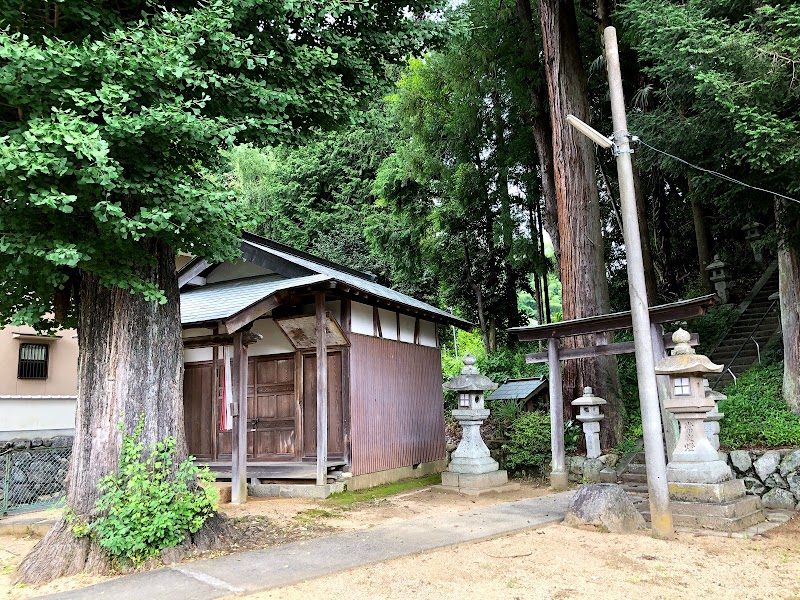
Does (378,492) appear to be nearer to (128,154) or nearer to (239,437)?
(239,437)

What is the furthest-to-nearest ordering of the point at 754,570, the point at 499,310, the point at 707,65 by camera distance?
the point at 499,310 → the point at 707,65 → the point at 754,570

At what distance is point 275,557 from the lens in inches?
233

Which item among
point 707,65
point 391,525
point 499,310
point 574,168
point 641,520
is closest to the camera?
point 641,520

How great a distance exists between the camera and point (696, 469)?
720cm

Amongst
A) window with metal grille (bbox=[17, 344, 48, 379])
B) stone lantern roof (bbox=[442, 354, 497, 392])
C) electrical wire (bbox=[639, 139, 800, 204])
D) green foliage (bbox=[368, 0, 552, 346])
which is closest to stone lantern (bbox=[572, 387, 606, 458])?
stone lantern roof (bbox=[442, 354, 497, 392])

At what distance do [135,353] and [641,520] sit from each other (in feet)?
20.4

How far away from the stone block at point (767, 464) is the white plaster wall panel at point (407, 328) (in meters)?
6.91

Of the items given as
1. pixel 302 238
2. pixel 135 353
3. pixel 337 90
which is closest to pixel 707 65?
pixel 337 90

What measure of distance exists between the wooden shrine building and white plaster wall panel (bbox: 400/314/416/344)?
40mm

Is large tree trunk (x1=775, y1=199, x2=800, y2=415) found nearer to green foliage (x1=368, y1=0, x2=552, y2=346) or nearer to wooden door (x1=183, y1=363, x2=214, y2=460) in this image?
green foliage (x1=368, y1=0, x2=552, y2=346)

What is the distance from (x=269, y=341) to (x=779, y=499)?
9296 millimetres

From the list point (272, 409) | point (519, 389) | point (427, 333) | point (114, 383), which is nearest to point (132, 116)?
point (114, 383)

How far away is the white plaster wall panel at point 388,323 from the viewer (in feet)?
39.2

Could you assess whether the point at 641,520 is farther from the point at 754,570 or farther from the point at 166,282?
the point at 166,282
